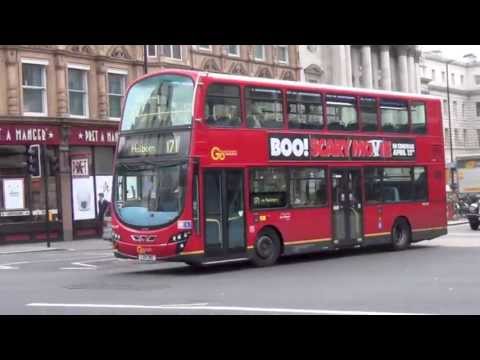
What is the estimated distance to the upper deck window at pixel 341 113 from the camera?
1927 centimetres

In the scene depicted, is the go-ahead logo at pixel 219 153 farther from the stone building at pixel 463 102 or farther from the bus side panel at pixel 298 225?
the stone building at pixel 463 102

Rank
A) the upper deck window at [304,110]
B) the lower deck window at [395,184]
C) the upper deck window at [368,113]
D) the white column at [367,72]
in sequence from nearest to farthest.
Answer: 1. the upper deck window at [304,110]
2. the upper deck window at [368,113]
3. the lower deck window at [395,184]
4. the white column at [367,72]

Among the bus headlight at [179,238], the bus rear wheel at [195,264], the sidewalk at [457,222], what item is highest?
the bus headlight at [179,238]

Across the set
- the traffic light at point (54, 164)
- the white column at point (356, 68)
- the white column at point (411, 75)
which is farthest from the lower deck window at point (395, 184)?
the white column at point (411, 75)

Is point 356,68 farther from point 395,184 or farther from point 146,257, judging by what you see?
point 146,257

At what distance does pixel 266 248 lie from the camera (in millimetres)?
17625

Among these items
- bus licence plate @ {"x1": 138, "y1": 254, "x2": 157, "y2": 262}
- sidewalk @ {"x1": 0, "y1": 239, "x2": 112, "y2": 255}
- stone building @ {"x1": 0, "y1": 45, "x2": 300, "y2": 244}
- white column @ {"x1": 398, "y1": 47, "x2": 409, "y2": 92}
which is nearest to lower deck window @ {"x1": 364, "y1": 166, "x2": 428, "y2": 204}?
bus licence plate @ {"x1": 138, "y1": 254, "x2": 157, "y2": 262}

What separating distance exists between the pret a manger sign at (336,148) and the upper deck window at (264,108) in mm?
344

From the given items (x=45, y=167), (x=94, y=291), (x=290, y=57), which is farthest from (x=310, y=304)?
(x=290, y=57)

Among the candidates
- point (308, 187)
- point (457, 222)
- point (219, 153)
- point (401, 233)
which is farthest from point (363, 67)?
point (219, 153)

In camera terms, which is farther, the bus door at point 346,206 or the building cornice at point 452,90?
the building cornice at point 452,90

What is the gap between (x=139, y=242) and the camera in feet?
52.4

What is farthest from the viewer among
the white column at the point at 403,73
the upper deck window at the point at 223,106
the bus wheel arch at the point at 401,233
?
the white column at the point at 403,73

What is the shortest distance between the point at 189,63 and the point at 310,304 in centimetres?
2738
